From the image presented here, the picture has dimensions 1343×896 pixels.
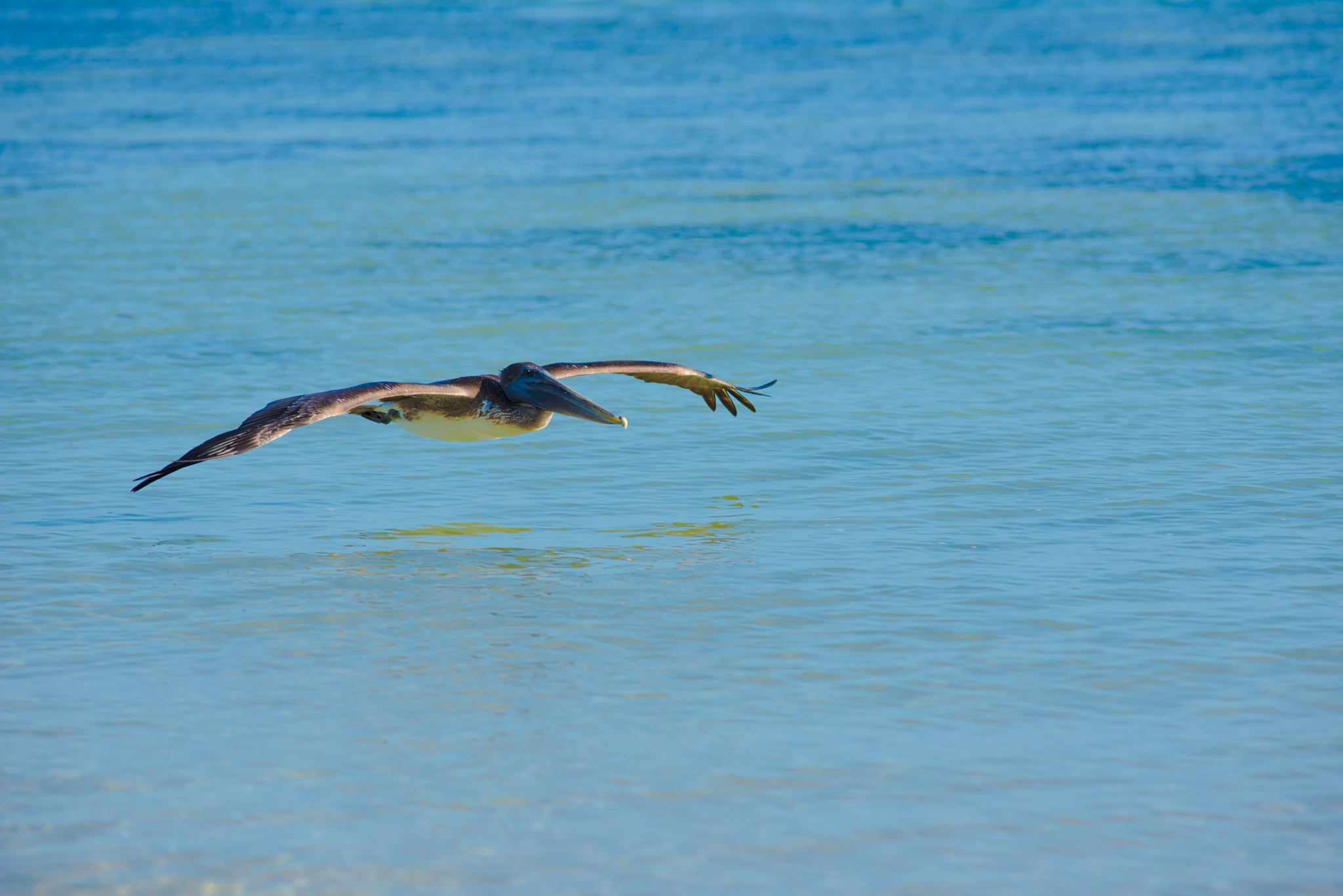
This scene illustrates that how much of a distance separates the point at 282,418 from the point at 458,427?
2.18 meters

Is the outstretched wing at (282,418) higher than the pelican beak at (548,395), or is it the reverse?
the outstretched wing at (282,418)

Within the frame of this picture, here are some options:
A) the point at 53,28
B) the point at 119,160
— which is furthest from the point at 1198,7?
the point at 119,160

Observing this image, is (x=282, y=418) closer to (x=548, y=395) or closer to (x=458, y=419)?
(x=458, y=419)

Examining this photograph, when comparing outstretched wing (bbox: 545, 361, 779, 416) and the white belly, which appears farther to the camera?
the white belly

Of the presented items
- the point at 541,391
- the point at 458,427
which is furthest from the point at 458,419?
the point at 541,391

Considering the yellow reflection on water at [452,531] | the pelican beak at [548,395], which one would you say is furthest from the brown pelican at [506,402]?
the yellow reflection on water at [452,531]

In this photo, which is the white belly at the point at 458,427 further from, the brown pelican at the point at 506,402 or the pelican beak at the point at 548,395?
the pelican beak at the point at 548,395

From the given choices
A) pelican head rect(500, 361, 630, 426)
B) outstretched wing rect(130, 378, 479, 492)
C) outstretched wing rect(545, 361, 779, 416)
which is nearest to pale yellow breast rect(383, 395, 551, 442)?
pelican head rect(500, 361, 630, 426)

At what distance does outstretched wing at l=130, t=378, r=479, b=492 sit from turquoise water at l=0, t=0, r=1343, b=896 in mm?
870

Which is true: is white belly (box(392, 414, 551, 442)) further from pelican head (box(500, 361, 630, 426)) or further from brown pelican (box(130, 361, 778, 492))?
pelican head (box(500, 361, 630, 426))

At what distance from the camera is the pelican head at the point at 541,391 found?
10469 millimetres

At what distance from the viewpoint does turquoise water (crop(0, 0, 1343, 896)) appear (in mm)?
5902

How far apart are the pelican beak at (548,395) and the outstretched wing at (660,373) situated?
0.16 meters

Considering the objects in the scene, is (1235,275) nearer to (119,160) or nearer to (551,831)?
(551,831)
